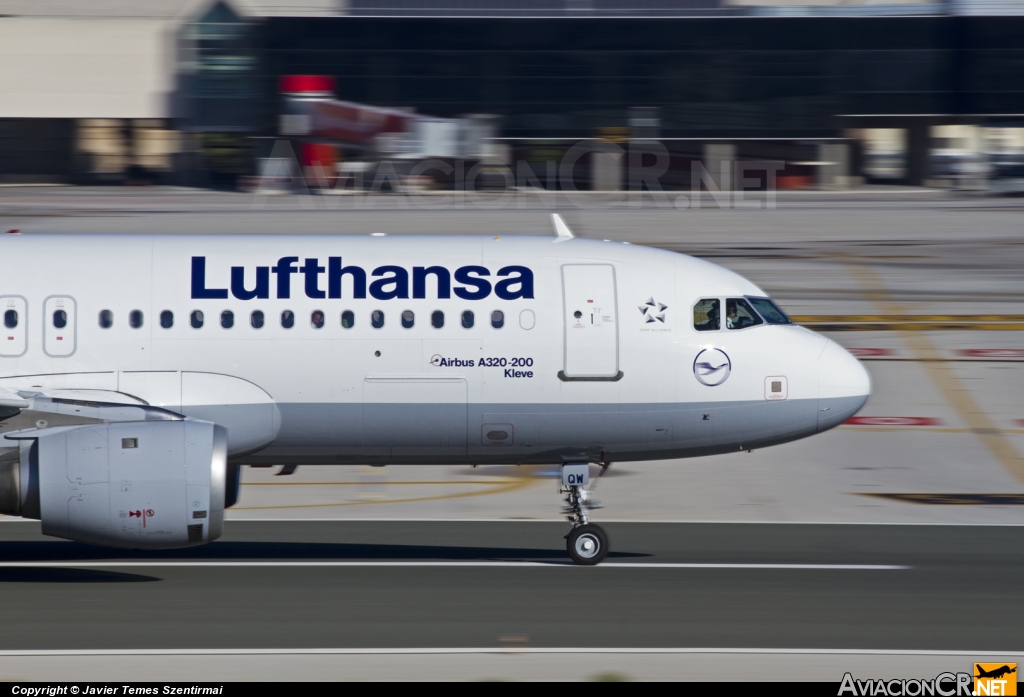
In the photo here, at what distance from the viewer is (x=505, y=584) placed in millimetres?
15625

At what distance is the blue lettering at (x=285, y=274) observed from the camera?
1566cm

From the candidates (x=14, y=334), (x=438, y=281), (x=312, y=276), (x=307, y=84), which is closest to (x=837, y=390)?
(x=438, y=281)

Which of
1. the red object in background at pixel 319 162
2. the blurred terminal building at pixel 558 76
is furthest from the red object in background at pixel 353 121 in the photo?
the red object in background at pixel 319 162

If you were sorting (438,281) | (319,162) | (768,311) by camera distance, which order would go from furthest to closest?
(319,162) → (768,311) → (438,281)

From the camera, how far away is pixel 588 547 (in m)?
16.4

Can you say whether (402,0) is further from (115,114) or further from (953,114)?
(953,114)

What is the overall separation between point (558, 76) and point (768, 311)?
171 ft

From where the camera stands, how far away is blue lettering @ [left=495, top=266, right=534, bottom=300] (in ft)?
52.1

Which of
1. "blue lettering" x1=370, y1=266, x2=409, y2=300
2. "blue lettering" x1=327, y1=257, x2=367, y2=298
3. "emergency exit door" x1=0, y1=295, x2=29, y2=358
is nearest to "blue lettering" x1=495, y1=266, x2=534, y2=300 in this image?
"blue lettering" x1=370, y1=266, x2=409, y2=300

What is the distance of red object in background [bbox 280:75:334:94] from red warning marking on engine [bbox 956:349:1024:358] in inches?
1703

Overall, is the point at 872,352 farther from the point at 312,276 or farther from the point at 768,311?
the point at 312,276

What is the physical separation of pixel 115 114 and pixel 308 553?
54471 mm

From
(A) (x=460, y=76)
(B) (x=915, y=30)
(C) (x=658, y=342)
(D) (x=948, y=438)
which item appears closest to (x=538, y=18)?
(A) (x=460, y=76)

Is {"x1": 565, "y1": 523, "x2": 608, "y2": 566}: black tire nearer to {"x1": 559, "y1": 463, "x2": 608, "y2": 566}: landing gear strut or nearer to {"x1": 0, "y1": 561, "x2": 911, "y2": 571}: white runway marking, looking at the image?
{"x1": 559, "y1": 463, "x2": 608, "y2": 566}: landing gear strut
